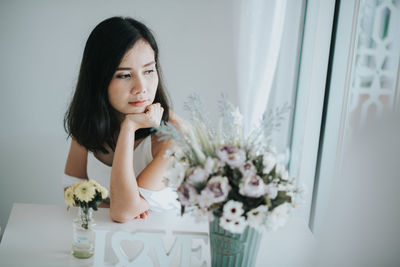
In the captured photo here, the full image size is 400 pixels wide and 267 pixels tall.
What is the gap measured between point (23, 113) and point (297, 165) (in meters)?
1.57

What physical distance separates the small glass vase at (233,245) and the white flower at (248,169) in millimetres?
161

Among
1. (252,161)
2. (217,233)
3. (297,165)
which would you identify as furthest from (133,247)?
(297,165)

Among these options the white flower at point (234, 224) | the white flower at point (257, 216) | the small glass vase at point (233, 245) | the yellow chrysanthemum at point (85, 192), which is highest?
the white flower at point (257, 216)

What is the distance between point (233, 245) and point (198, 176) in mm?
226

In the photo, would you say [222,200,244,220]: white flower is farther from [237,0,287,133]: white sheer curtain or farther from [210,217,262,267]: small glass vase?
[237,0,287,133]: white sheer curtain

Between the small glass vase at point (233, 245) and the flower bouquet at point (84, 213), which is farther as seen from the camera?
the flower bouquet at point (84, 213)

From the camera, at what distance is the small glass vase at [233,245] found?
1.04m

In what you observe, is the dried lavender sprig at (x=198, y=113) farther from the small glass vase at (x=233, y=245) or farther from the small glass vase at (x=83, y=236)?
the small glass vase at (x=83, y=236)

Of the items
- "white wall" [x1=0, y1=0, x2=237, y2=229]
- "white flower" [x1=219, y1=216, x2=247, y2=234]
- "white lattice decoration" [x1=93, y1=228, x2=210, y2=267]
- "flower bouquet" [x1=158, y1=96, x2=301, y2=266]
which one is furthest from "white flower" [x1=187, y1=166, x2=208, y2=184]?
"white wall" [x1=0, y1=0, x2=237, y2=229]

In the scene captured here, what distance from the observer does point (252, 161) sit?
1.02 meters

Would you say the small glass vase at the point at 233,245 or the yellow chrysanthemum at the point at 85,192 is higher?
the yellow chrysanthemum at the point at 85,192

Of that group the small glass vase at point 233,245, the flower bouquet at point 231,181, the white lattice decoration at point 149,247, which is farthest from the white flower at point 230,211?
the white lattice decoration at point 149,247

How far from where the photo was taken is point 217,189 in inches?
37.4

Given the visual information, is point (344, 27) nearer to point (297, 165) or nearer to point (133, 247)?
point (297, 165)
